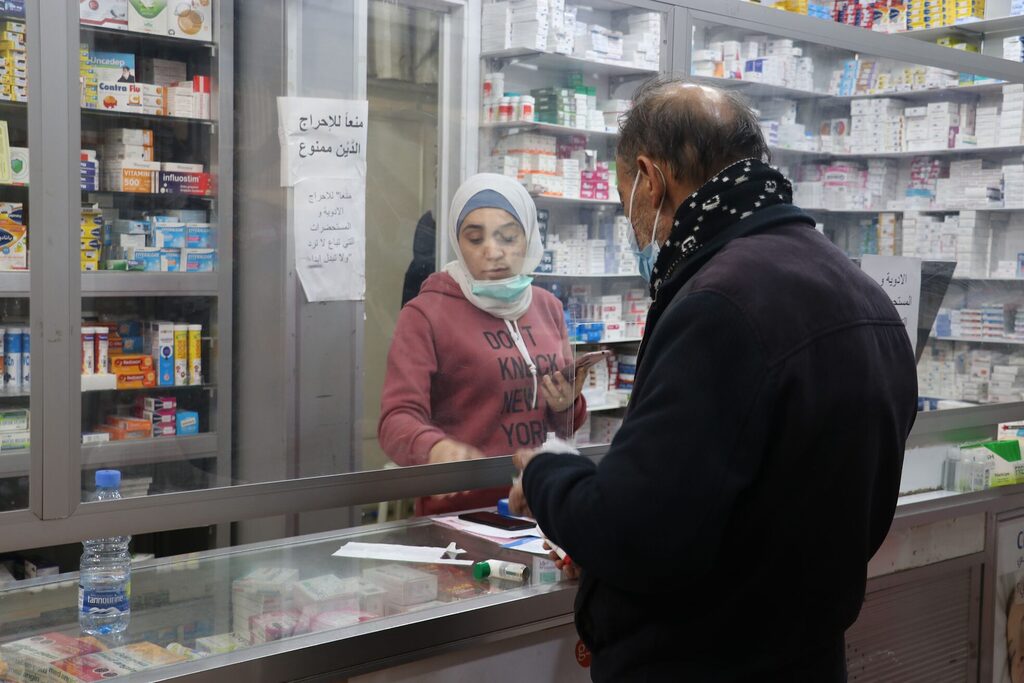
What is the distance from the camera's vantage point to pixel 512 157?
99.0 inches

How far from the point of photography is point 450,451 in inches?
90.7

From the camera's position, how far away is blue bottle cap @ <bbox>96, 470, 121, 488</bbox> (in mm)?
1790

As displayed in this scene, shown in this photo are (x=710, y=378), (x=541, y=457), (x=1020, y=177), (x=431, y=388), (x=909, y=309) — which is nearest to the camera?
(x=710, y=378)

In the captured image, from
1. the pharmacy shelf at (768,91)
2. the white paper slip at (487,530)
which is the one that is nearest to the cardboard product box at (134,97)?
the white paper slip at (487,530)

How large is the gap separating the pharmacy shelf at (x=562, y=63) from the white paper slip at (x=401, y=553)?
3.80ft

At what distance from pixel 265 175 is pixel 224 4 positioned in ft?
1.12

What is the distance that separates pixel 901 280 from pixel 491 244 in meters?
1.53

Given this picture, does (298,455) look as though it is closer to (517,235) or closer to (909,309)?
(517,235)

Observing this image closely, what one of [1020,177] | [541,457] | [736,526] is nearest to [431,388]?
[541,457]

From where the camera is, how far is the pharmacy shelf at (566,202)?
99.6 inches

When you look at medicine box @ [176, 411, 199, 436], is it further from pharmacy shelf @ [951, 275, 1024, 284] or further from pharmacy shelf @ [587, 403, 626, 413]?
pharmacy shelf @ [951, 275, 1024, 284]

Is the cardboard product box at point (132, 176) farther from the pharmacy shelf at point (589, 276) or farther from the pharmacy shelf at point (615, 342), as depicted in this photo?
the pharmacy shelf at point (615, 342)

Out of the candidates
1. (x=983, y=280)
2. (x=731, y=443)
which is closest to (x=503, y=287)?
(x=731, y=443)

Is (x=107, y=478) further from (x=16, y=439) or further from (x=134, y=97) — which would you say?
(x=134, y=97)
